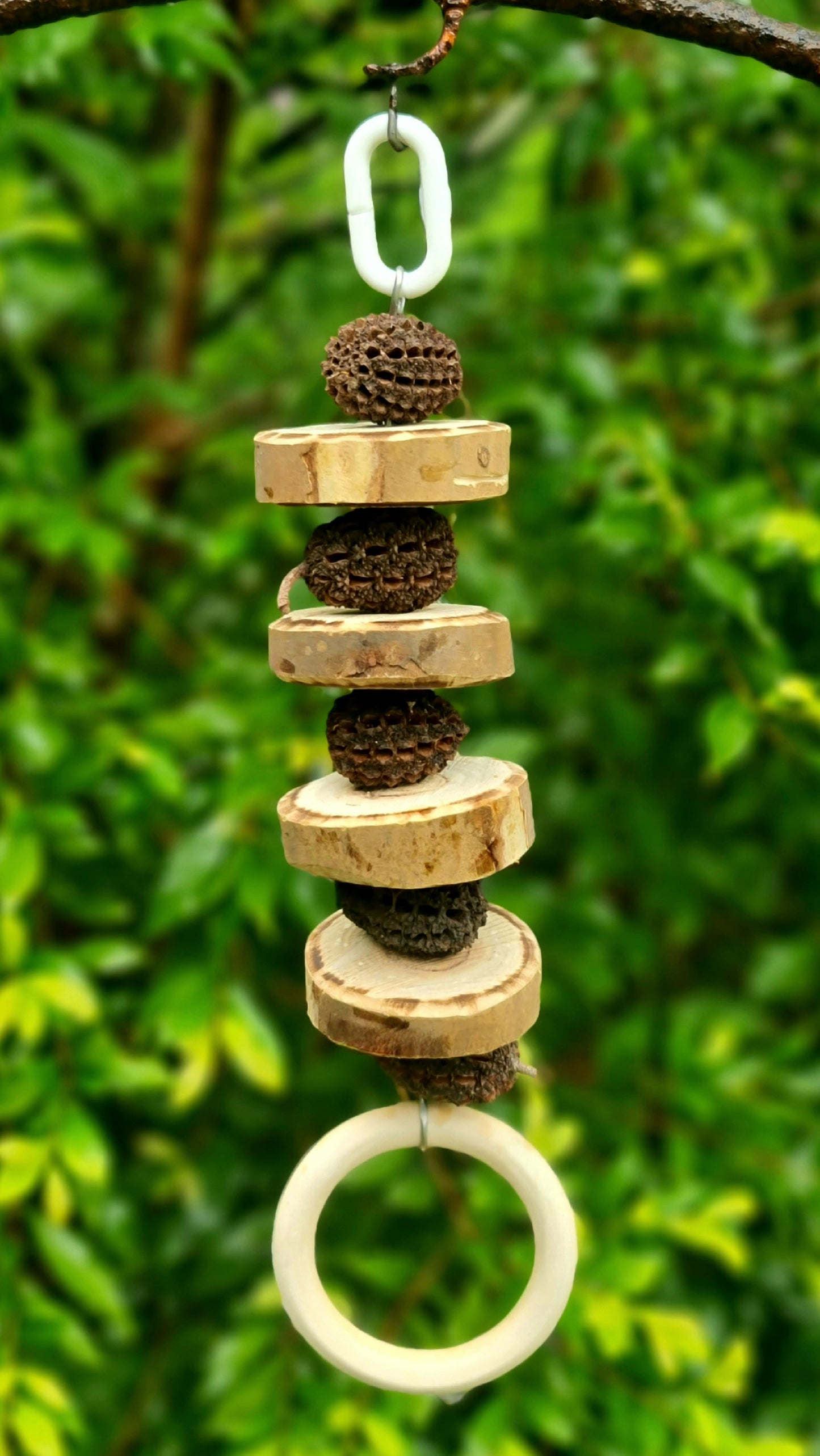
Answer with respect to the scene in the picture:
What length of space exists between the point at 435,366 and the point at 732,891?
96cm

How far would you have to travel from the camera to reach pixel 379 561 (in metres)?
0.51

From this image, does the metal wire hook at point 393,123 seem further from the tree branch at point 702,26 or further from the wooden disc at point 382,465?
the wooden disc at point 382,465

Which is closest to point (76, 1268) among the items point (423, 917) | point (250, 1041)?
point (250, 1041)

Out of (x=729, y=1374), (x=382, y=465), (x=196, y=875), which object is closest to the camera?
(x=382, y=465)

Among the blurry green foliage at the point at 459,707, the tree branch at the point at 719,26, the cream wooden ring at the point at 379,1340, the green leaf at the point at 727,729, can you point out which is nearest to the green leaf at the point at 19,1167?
the blurry green foliage at the point at 459,707

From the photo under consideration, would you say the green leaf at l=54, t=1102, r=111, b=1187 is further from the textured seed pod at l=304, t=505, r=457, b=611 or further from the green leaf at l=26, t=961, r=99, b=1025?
the textured seed pod at l=304, t=505, r=457, b=611

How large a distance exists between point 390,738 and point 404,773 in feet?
0.05

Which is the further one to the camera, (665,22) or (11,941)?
(11,941)

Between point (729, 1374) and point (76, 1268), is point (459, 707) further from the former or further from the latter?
point (729, 1374)

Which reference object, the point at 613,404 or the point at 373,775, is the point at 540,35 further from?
the point at 373,775

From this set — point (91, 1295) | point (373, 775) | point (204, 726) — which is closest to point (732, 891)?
point (204, 726)

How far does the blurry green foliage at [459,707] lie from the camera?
0.94 metres

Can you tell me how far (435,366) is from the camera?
0.51m

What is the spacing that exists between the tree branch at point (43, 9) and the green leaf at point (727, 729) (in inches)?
21.5
